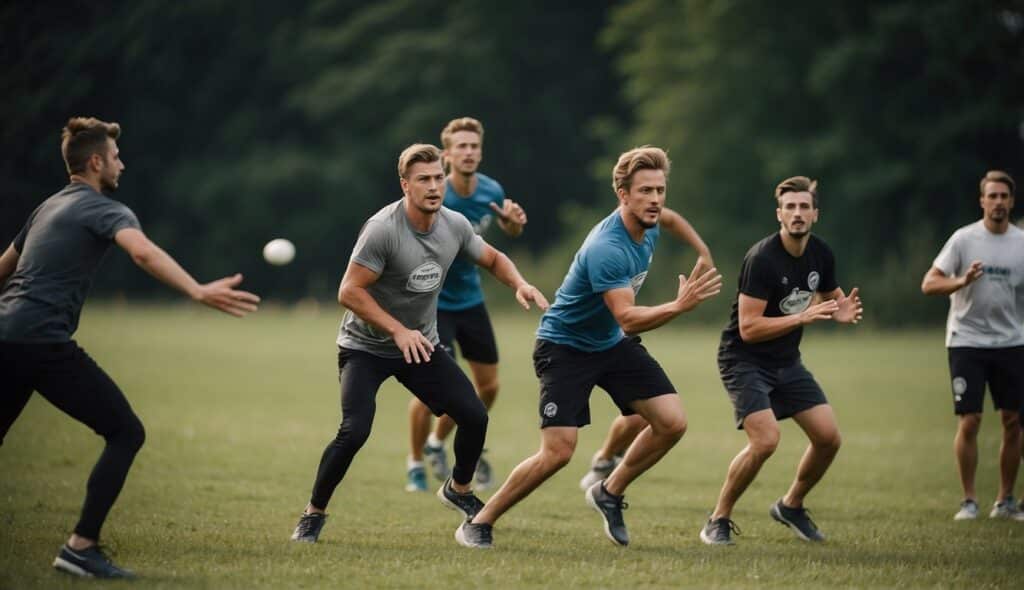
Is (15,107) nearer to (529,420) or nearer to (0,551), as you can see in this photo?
(529,420)

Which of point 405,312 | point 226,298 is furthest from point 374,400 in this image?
point 226,298

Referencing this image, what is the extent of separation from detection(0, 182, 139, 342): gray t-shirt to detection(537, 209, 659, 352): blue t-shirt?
2.71 metres

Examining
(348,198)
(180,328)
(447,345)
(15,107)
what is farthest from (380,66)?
(447,345)

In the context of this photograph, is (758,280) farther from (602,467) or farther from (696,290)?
(602,467)

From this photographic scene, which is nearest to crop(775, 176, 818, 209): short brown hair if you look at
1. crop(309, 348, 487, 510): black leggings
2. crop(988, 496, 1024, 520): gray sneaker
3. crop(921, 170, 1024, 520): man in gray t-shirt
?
crop(921, 170, 1024, 520): man in gray t-shirt

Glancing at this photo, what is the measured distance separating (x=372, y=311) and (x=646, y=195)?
5.97 feet

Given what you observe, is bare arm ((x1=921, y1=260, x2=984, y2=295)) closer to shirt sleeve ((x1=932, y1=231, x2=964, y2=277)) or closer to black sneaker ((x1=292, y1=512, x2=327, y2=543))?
shirt sleeve ((x1=932, y1=231, x2=964, y2=277))

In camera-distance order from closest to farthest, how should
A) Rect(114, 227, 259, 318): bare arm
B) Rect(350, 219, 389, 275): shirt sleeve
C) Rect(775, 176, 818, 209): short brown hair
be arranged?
Rect(114, 227, 259, 318): bare arm
Rect(350, 219, 389, 275): shirt sleeve
Rect(775, 176, 818, 209): short brown hair

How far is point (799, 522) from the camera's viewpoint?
848 cm

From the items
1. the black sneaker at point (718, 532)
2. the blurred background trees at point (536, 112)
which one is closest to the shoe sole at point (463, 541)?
the black sneaker at point (718, 532)

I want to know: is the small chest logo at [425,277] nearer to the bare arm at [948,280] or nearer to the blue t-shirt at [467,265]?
the blue t-shirt at [467,265]

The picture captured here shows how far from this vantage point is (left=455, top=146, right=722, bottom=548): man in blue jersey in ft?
25.0

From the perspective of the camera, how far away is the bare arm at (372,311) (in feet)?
24.0

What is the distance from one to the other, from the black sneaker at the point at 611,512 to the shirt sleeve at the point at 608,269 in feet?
4.96
